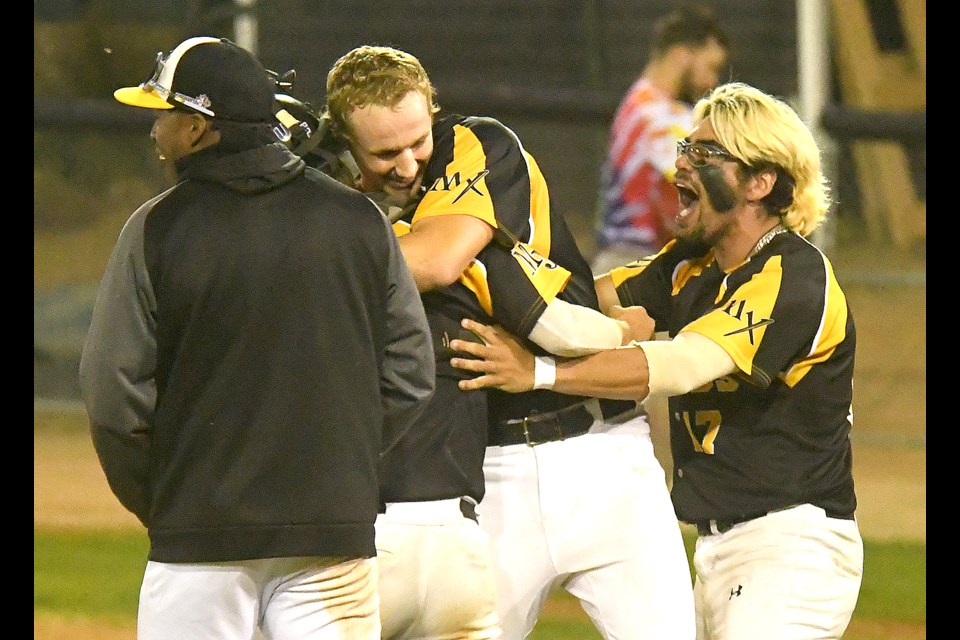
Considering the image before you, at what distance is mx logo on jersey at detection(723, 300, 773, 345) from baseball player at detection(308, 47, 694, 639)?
0.89 ft

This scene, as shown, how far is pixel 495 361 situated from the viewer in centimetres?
333

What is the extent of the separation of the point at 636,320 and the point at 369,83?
3.32 ft

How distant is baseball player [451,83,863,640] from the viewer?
11.1ft

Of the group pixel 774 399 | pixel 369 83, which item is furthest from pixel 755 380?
pixel 369 83

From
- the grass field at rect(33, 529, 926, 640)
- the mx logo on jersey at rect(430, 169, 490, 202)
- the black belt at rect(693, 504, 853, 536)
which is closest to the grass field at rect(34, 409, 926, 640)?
the grass field at rect(33, 529, 926, 640)

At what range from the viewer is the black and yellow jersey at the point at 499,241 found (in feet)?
11.0

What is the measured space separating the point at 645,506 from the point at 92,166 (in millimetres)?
14187

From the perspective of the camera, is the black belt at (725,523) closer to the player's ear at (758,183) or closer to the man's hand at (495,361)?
the man's hand at (495,361)

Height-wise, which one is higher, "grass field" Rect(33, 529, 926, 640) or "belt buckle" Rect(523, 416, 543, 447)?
"belt buckle" Rect(523, 416, 543, 447)

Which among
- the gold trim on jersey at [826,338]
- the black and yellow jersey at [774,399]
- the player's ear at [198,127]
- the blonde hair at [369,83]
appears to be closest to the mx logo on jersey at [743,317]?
the black and yellow jersey at [774,399]

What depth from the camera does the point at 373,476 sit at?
2.84 m

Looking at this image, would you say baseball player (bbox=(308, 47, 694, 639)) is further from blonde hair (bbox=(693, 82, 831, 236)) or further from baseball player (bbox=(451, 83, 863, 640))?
blonde hair (bbox=(693, 82, 831, 236))

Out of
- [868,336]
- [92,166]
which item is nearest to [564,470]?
[868,336]
